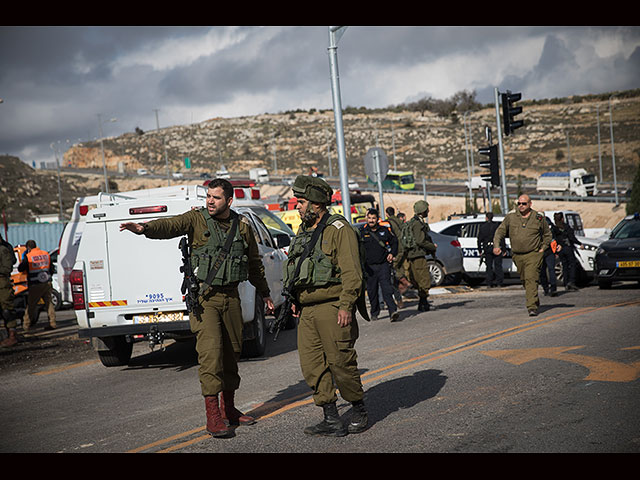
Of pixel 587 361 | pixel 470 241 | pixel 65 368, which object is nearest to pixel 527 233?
pixel 587 361

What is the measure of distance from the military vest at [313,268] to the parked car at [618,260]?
461 inches

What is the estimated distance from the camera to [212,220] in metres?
6.50

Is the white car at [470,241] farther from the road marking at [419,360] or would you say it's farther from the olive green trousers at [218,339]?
the olive green trousers at [218,339]

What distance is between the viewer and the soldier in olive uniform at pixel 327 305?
5.86m

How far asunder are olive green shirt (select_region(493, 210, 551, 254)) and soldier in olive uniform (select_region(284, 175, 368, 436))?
6881 millimetres

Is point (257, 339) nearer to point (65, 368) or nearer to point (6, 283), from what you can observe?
point (65, 368)

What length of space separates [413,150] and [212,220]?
104112 millimetres

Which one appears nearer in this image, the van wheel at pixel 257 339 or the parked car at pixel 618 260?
the van wheel at pixel 257 339

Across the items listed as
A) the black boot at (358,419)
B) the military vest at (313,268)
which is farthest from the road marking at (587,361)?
the military vest at (313,268)

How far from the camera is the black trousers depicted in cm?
1327

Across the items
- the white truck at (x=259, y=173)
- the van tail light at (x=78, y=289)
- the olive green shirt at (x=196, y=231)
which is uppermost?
the white truck at (x=259, y=173)

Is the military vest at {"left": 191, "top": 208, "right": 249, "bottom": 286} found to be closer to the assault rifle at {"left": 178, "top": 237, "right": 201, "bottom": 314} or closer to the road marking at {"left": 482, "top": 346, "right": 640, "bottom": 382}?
the assault rifle at {"left": 178, "top": 237, "right": 201, "bottom": 314}

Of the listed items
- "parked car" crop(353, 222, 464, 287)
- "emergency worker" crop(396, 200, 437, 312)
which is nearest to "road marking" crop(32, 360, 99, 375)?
"emergency worker" crop(396, 200, 437, 312)

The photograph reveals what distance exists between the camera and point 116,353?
10.6m
